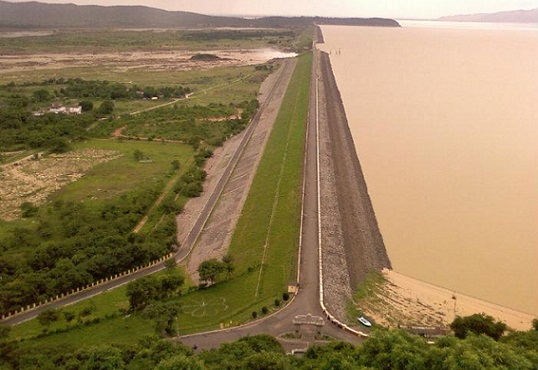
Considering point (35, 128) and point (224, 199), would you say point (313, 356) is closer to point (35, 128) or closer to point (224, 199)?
point (224, 199)

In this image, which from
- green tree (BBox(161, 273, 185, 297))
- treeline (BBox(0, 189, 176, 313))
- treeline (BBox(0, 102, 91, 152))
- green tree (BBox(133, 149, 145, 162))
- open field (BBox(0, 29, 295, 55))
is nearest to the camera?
green tree (BBox(161, 273, 185, 297))

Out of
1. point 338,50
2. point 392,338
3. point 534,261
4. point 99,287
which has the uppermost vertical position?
point 338,50

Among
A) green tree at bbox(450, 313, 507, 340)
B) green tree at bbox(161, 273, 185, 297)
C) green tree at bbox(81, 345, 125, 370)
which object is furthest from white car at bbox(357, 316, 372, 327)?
green tree at bbox(81, 345, 125, 370)

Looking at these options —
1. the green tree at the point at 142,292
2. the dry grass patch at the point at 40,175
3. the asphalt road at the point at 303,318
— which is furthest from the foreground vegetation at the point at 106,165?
the asphalt road at the point at 303,318

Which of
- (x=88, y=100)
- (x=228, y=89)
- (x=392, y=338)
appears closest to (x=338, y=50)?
(x=228, y=89)

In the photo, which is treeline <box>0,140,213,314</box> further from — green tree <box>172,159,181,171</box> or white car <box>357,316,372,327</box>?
white car <box>357,316,372,327</box>

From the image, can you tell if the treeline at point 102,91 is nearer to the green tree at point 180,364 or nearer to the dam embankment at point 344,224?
the dam embankment at point 344,224

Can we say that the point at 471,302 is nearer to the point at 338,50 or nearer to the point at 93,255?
the point at 93,255
